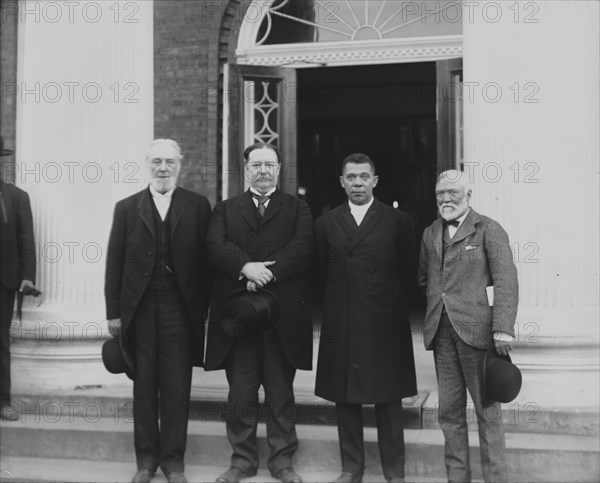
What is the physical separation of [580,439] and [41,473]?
360 centimetres

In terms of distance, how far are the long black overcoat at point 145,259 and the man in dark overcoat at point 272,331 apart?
0.12m

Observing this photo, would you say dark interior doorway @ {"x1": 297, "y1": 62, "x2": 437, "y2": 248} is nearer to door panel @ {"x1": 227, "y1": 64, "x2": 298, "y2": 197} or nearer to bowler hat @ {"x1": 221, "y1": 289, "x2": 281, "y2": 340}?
door panel @ {"x1": 227, "y1": 64, "x2": 298, "y2": 197}

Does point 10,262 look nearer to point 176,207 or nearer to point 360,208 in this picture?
point 176,207

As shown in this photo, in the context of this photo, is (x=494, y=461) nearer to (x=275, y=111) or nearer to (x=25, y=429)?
(x=25, y=429)

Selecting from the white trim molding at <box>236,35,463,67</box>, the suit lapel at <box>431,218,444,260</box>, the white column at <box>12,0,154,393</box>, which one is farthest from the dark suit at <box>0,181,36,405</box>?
the white trim molding at <box>236,35,463,67</box>

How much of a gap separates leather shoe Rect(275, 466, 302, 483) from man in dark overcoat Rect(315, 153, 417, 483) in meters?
0.26

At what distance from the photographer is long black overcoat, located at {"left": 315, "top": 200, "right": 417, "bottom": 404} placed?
491 centimetres

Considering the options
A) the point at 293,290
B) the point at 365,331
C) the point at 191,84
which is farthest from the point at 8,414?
the point at 191,84

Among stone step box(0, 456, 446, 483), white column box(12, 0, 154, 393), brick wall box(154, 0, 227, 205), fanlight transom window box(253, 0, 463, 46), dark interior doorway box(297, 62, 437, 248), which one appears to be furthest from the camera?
dark interior doorway box(297, 62, 437, 248)

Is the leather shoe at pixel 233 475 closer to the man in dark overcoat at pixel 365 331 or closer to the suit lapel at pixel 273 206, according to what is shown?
the man in dark overcoat at pixel 365 331

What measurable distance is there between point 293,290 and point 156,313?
879 millimetres

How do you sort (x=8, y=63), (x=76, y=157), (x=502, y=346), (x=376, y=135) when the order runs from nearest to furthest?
(x=502, y=346) → (x=76, y=157) → (x=8, y=63) → (x=376, y=135)

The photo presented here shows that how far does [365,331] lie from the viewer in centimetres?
494

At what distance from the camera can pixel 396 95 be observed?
13.2m
